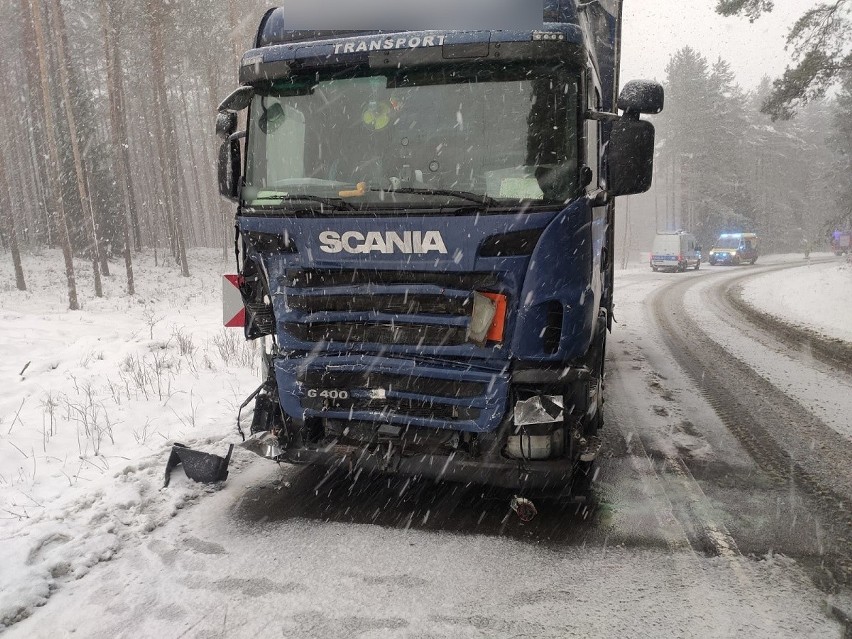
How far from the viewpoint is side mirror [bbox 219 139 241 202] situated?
423 centimetres

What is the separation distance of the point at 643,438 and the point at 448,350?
2.76m

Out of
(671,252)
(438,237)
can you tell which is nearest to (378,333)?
(438,237)

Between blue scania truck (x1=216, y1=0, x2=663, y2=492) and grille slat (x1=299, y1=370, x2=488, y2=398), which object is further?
grille slat (x1=299, y1=370, x2=488, y2=398)

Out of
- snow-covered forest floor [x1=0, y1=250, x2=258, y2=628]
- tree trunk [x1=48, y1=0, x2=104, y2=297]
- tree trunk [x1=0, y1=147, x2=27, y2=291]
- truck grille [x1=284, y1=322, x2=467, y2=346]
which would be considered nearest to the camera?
snow-covered forest floor [x1=0, y1=250, x2=258, y2=628]

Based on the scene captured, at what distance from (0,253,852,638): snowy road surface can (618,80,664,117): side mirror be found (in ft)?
8.91

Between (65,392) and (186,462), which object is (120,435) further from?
(65,392)

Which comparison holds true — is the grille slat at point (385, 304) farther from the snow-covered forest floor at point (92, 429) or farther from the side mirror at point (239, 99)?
the snow-covered forest floor at point (92, 429)

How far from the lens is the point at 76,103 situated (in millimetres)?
25328

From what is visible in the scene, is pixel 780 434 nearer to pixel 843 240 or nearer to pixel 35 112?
pixel 35 112

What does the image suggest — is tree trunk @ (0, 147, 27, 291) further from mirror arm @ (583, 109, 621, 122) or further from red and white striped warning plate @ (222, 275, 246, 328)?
mirror arm @ (583, 109, 621, 122)

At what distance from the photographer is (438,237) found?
11.1 feet

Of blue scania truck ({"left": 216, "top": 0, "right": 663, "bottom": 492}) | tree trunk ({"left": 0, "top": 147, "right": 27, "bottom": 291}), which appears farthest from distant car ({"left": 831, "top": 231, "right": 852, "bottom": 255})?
tree trunk ({"left": 0, "top": 147, "right": 27, "bottom": 291})

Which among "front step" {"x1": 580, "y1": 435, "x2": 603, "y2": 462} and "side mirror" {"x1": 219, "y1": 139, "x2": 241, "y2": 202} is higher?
"side mirror" {"x1": 219, "y1": 139, "x2": 241, "y2": 202}

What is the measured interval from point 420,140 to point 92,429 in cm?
434
